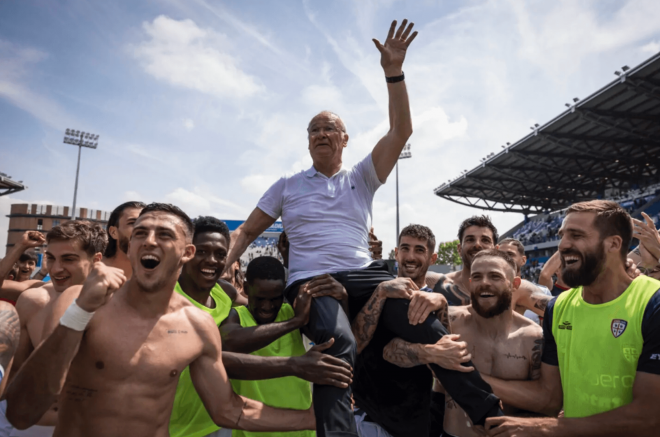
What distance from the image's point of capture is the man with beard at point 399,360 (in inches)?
121

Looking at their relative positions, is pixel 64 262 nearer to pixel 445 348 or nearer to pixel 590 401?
pixel 445 348

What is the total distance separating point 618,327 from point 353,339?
68.9 inches

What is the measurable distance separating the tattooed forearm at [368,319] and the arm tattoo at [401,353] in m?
0.24

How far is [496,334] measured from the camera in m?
3.90

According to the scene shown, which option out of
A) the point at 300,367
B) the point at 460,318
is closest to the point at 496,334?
the point at 460,318

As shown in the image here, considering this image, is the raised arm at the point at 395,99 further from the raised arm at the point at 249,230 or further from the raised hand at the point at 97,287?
the raised hand at the point at 97,287

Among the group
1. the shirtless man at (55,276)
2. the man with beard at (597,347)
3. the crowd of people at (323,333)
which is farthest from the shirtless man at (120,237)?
the man with beard at (597,347)

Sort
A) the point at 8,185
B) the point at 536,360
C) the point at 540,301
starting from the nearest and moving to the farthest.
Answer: the point at 536,360
the point at 540,301
the point at 8,185

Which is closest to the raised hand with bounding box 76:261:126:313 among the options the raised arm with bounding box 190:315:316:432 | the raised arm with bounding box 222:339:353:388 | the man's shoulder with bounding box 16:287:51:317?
the raised arm with bounding box 190:315:316:432

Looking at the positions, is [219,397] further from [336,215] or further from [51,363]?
[336,215]

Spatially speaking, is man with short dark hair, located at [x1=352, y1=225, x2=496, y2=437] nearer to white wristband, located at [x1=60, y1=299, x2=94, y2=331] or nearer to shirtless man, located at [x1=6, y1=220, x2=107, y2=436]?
white wristband, located at [x1=60, y1=299, x2=94, y2=331]

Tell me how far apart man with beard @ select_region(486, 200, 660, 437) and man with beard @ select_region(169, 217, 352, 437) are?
111cm

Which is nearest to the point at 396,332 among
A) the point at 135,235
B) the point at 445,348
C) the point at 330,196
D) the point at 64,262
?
the point at 445,348

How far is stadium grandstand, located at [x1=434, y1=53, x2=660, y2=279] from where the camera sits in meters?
21.8
